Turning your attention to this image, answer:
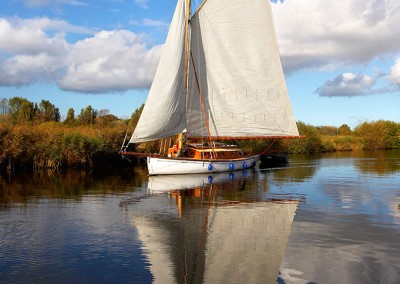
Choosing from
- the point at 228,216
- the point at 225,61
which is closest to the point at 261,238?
the point at 228,216

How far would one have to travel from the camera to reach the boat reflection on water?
823 cm

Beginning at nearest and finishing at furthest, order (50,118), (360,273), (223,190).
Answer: (360,273) < (223,190) < (50,118)

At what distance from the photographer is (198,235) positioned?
11.1m

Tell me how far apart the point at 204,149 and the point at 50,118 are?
103ft

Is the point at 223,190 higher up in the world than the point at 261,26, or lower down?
lower down

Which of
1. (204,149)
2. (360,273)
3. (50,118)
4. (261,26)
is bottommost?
(360,273)

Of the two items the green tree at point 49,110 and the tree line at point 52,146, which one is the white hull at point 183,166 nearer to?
the tree line at point 52,146

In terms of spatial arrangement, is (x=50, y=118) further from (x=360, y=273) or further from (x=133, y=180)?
(x=360, y=273)

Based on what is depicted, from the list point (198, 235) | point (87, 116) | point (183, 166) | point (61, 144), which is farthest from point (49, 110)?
point (198, 235)

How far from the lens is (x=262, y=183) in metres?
24.2

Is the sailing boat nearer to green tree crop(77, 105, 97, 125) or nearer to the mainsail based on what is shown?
the mainsail

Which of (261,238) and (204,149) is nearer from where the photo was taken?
(261,238)

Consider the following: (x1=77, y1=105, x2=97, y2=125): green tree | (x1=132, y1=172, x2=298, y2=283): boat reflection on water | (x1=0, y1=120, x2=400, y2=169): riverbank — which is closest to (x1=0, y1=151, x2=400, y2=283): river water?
(x1=132, y1=172, x2=298, y2=283): boat reflection on water

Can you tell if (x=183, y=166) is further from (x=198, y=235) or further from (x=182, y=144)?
(x=198, y=235)
